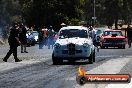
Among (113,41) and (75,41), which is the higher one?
(75,41)

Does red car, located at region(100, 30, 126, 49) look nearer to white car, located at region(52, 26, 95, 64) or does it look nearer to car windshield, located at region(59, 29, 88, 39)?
car windshield, located at region(59, 29, 88, 39)

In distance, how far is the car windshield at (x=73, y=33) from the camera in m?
23.0

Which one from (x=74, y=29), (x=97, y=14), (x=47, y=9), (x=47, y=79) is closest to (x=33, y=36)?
(x=47, y=9)

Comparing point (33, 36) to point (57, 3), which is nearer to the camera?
point (33, 36)

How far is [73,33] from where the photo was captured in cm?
2311

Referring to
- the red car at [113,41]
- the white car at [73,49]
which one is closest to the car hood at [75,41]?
the white car at [73,49]

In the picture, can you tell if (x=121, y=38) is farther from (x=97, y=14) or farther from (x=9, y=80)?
(x=97, y=14)

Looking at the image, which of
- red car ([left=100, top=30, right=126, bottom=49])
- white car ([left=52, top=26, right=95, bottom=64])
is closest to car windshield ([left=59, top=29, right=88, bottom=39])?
white car ([left=52, top=26, right=95, bottom=64])

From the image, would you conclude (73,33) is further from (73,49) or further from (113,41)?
(113,41)

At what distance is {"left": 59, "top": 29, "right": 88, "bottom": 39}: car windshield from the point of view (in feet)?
75.4

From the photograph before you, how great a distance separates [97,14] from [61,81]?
97.7 meters

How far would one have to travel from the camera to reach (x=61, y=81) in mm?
14227

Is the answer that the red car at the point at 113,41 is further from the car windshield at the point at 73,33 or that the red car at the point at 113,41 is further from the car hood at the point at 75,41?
the car hood at the point at 75,41

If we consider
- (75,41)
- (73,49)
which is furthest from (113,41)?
(73,49)
